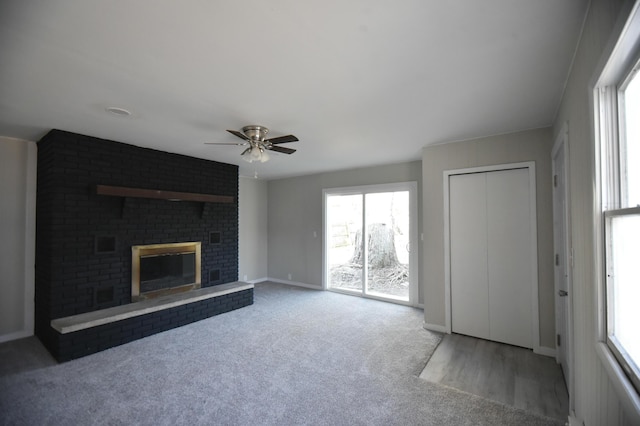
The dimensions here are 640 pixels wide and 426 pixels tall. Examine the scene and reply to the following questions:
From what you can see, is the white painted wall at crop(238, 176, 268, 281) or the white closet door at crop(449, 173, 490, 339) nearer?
the white closet door at crop(449, 173, 490, 339)

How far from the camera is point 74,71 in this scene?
1.98 metres

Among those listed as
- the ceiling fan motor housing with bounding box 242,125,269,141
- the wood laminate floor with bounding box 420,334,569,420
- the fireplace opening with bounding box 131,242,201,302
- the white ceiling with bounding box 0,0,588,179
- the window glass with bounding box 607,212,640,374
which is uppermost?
the white ceiling with bounding box 0,0,588,179

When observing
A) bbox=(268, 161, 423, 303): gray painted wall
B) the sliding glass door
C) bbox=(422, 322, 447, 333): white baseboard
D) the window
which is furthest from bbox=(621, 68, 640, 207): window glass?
bbox=(268, 161, 423, 303): gray painted wall

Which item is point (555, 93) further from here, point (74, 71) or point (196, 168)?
point (196, 168)

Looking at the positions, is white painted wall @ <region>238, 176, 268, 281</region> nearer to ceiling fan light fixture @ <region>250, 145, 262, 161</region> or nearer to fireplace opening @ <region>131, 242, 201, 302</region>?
fireplace opening @ <region>131, 242, 201, 302</region>

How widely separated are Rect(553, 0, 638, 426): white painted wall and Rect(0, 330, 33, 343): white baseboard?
5464 millimetres

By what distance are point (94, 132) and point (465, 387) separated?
15.5 ft

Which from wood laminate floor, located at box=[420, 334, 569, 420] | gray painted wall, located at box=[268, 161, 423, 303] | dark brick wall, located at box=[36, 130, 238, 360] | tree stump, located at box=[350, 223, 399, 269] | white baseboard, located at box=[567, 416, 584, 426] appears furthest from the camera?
gray painted wall, located at box=[268, 161, 423, 303]

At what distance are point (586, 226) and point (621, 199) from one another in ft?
1.42

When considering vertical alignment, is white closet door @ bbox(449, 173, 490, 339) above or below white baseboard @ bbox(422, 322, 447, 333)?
above

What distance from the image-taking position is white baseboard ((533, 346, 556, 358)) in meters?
3.06

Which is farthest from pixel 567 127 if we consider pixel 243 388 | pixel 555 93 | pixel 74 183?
pixel 74 183

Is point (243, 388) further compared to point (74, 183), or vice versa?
point (74, 183)

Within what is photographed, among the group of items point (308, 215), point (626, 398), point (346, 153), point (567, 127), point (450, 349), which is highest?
point (346, 153)
